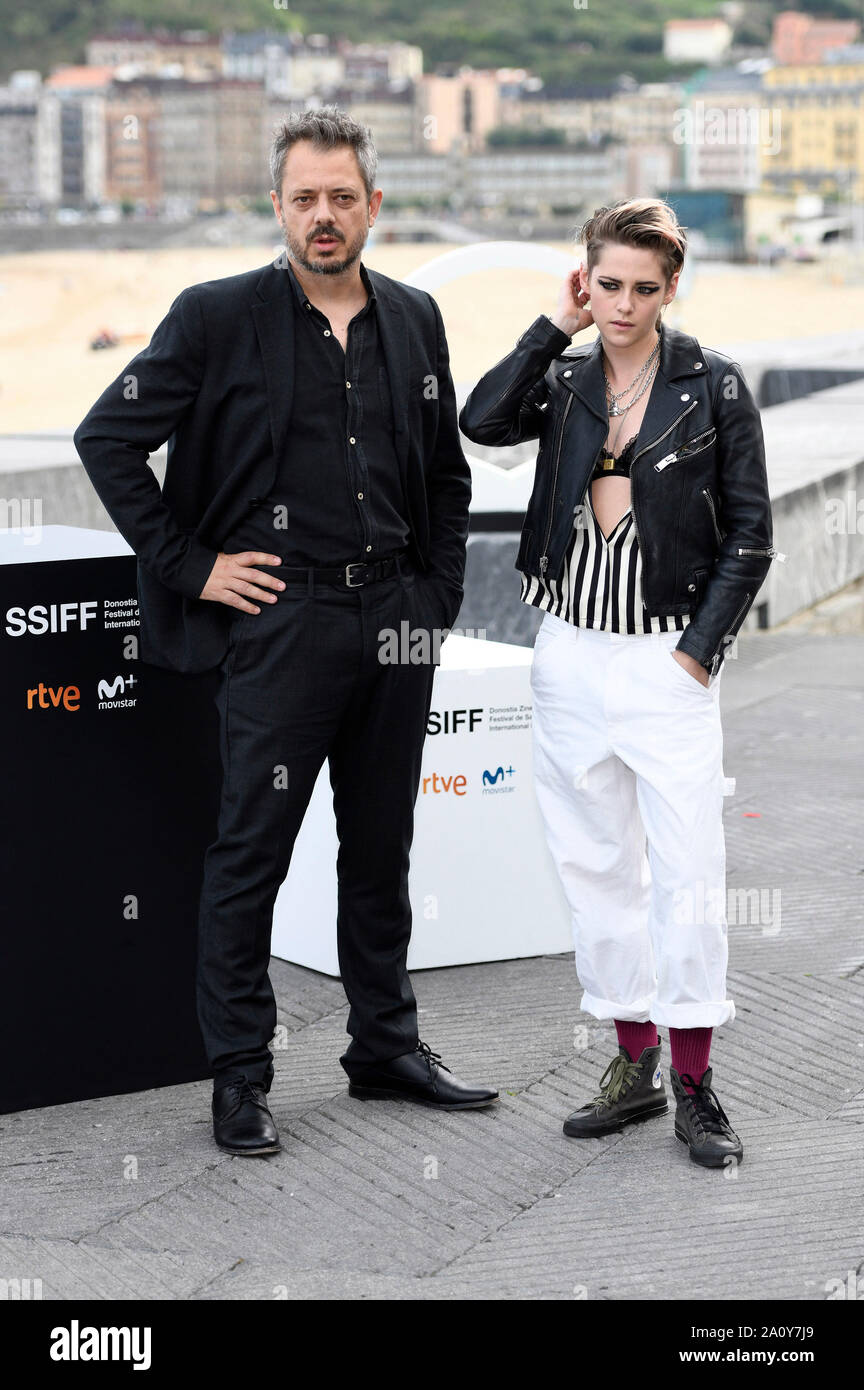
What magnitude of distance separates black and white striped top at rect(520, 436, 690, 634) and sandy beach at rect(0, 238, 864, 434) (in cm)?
2387

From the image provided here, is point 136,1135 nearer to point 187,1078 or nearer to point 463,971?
point 187,1078

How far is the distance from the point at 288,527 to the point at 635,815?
0.90 meters

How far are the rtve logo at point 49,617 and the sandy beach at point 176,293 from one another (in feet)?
78.1

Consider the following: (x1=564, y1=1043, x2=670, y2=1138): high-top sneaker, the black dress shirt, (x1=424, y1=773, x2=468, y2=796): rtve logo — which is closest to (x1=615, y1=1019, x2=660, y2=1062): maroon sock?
(x1=564, y1=1043, x2=670, y2=1138): high-top sneaker

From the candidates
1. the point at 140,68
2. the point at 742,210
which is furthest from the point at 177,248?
the point at 140,68

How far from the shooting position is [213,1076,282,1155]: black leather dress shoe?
3398 millimetres

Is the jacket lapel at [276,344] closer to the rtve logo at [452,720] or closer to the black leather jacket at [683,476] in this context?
the black leather jacket at [683,476]

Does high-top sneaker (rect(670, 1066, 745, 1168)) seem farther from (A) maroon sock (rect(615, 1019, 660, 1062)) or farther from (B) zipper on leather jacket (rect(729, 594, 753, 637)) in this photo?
(B) zipper on leather jacket (rect(729, 594, 753, 637))

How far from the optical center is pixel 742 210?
102312 millimetres

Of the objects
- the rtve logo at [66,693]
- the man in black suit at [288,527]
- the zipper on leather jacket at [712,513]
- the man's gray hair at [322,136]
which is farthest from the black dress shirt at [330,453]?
the zipper on leather jacket at [712,513]

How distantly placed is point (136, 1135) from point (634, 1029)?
105cm

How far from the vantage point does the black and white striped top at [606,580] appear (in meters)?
3.27

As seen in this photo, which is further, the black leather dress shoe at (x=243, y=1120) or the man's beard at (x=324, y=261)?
the black leather dress shoe at (x=243, y=1120)

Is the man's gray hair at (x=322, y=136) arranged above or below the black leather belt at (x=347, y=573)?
above
